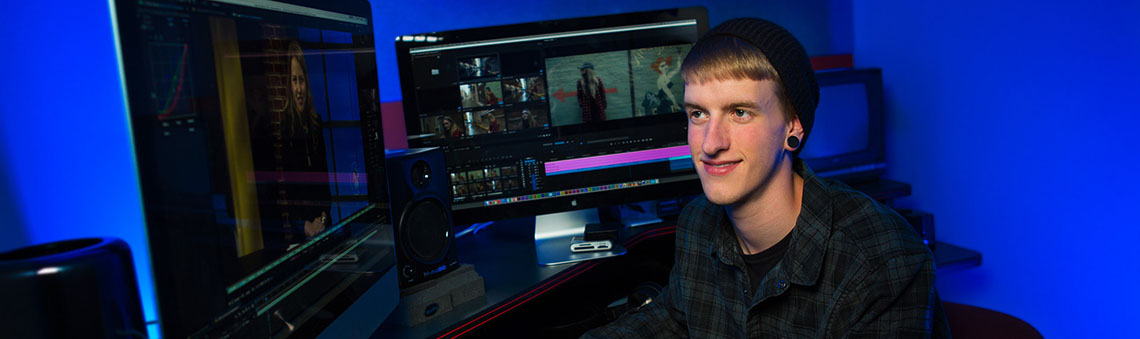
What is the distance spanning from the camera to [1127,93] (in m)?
1.54

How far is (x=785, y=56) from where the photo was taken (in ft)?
3.68

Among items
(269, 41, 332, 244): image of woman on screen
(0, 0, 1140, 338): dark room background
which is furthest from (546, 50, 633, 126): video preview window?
(269, 41, 332, 244): image of woman on screen

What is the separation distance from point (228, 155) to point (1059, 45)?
1.83 m

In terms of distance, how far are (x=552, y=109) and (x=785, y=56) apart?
0.74 m

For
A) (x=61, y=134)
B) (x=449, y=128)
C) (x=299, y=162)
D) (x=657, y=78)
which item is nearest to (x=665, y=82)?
(x=657, y=78)

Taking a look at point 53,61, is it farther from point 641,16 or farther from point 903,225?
point 903,225

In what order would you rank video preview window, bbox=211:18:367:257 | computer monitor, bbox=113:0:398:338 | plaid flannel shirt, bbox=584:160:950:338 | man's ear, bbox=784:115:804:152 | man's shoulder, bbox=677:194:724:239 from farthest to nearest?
man's shoulder, bbox=677:194:724:239
man's ear, bbox=784:115:804:152
plaid flannel shirt, bbox=584:160:950:338
video preview window, bbox=211:18:367:257
computer monitor, bbox=113:0:398:338

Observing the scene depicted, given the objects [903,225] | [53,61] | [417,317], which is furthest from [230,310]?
[903,225]

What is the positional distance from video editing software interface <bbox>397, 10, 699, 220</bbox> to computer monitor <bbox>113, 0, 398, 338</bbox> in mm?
496

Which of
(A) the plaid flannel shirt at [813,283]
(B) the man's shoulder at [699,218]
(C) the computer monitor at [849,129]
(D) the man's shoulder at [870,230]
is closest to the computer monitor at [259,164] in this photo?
(A) the plaid flannel shirt at [813,283]

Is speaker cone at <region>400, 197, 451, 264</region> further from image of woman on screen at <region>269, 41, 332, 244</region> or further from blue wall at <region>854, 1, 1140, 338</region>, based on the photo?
blue wall at <region>854, 1, 1140, 338</region>

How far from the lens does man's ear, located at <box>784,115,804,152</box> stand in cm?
118

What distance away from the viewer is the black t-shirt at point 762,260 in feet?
4.10

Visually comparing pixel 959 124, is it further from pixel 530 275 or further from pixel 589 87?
pixel 530 275
